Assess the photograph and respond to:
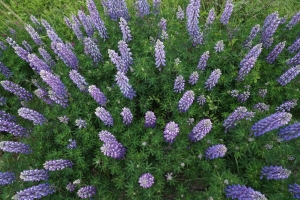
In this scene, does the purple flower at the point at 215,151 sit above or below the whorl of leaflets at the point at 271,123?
below

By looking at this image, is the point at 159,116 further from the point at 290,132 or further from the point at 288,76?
the point at 288,76

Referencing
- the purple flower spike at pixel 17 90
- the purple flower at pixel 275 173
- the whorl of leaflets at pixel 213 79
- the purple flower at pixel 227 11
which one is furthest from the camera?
the purple flower at pixel 227 11

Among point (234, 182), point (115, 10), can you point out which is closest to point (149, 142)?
point (234, 182)

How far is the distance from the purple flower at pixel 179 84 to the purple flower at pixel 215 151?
1026mm

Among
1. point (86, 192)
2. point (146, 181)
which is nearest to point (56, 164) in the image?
point (86, 192)

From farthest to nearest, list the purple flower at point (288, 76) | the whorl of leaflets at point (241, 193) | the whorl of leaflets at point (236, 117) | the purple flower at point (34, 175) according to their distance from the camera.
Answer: the purple flower at point (288, 76) → the whorl of leaflets at point (236, 117) → the purple flower at point (34, 175) → the whorl of leaflets at point (241, 193)

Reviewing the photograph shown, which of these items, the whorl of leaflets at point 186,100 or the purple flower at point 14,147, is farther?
the purple flower at point 14,147

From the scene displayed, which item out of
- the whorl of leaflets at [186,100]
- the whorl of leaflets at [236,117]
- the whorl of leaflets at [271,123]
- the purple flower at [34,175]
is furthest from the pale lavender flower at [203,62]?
the purple flower at [34,175]

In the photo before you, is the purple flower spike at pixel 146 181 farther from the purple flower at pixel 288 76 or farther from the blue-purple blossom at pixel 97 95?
the purple flower at pixel 288 76

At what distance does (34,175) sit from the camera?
145 inches

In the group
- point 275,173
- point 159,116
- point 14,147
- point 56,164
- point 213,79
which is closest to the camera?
point 275,173

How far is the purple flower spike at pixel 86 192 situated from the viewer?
3647 millimetres

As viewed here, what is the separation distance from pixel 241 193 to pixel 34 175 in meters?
2.81

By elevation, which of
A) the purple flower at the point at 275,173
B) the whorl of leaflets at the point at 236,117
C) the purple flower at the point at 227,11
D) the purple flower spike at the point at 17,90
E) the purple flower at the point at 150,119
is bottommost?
the purple flower at the point at 275,173
